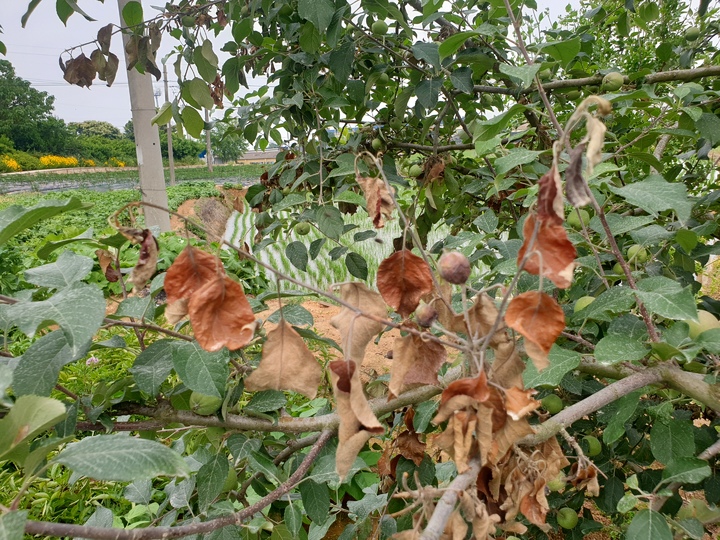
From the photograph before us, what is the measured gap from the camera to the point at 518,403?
0.35 metres

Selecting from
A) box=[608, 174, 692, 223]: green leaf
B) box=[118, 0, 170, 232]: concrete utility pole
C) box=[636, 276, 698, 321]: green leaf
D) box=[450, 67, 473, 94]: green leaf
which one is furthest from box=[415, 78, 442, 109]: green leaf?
box=[118, 0, 170, 232]: concrete utility pole

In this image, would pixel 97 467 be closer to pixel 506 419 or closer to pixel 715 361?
pixel 506 419

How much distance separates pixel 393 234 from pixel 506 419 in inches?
199

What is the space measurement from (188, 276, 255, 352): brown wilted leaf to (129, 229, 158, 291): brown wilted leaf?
0.07 metres

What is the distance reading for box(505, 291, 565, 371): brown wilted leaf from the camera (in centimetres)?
33

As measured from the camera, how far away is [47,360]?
53 cm

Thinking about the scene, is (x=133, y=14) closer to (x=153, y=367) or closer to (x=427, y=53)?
(x=427, y=53)

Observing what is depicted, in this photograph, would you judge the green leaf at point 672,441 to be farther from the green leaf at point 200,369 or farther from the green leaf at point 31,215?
the green leaf at point 31,215

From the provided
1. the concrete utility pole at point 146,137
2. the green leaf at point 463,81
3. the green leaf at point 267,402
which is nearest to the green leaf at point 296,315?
the green leaf at point 267,402

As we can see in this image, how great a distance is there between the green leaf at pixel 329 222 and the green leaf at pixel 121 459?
0.62 m

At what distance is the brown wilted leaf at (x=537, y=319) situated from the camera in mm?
333

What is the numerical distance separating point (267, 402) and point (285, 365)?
0.32 meters

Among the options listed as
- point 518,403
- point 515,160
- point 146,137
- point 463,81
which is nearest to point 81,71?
point 463,81

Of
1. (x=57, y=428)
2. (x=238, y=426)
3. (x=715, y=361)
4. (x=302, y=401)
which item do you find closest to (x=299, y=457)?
(x=238, y=426)
